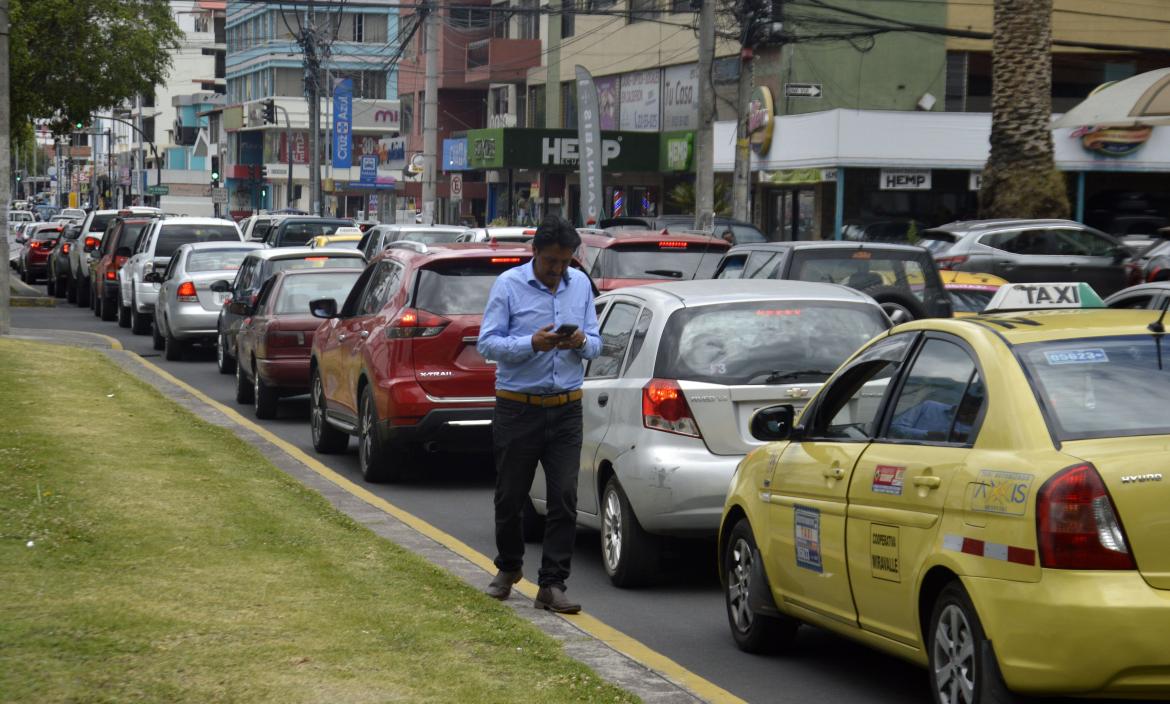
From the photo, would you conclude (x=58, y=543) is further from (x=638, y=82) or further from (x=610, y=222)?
(x=638, y=82)

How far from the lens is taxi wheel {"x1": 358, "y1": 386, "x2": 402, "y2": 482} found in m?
13.1

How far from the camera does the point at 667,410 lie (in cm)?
910

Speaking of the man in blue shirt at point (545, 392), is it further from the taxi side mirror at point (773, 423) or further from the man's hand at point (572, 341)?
the taxi side mirror at point (773, 423)

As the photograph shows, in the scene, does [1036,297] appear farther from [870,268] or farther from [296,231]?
[296,231]

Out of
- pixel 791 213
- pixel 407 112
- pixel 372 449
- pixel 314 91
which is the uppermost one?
pixel 407 112

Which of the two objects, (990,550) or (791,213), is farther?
(791,213)

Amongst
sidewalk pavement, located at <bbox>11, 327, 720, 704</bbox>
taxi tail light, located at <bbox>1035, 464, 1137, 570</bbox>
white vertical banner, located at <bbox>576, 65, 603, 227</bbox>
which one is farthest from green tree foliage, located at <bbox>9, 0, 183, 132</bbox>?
taxi tail light, located at <bbox>1035, 464, 1137, 570</bbox>

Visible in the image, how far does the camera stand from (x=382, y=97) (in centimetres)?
10900

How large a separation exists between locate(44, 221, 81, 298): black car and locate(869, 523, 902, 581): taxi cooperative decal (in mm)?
35401

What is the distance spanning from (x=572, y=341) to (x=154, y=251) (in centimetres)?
2297

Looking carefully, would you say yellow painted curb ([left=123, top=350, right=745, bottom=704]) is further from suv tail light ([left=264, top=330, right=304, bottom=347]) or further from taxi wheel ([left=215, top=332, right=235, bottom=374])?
taxi wheel ([left=215, top=332, right=235, bottom=374])

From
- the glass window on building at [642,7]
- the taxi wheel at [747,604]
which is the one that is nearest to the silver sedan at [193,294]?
the taxi wheel at [747,604]

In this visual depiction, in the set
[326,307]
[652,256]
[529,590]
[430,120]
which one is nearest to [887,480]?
[529,590]

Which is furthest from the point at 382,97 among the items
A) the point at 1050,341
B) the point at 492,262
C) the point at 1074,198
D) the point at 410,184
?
the point at 1050,341
